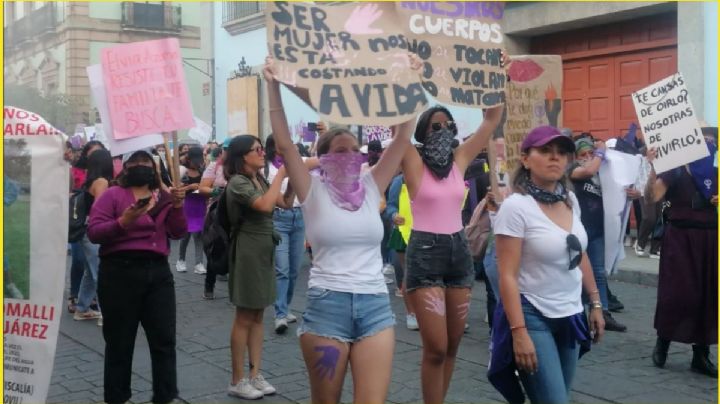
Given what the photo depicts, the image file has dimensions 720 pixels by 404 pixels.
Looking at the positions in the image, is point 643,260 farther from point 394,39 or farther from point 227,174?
point 394,39

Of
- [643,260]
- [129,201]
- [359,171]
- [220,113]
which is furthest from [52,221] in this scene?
[220,113]

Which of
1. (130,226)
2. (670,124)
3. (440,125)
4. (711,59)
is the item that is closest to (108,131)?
(130,226)

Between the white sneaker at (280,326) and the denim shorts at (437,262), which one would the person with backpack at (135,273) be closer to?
the denim shorts at (437,262)

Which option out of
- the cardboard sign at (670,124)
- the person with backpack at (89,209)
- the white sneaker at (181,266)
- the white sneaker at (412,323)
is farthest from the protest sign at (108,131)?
the white sneaker at (181,266)

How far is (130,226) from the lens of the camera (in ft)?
15.2

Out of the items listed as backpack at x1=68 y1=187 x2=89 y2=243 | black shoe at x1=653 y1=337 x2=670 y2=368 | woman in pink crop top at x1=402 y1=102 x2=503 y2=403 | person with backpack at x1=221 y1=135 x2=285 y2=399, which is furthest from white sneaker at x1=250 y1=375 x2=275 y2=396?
backpack at x1=68 y1=187 x2=89 y2=243

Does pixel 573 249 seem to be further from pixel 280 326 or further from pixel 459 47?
pixel 280 326

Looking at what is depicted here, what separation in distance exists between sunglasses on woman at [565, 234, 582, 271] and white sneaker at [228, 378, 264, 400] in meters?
2.47

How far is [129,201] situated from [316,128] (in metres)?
3.09

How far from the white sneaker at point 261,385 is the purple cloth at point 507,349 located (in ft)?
6.58

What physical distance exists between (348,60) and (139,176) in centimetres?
166

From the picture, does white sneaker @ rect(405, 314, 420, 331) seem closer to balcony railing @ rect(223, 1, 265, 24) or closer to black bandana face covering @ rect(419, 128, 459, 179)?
black bandana face covering @ rect(419, 128, 459, 179)

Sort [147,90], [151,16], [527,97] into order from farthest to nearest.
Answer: [151,16] < [527,97] < [147,90]

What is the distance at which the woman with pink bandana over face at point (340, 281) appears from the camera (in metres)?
3.68
